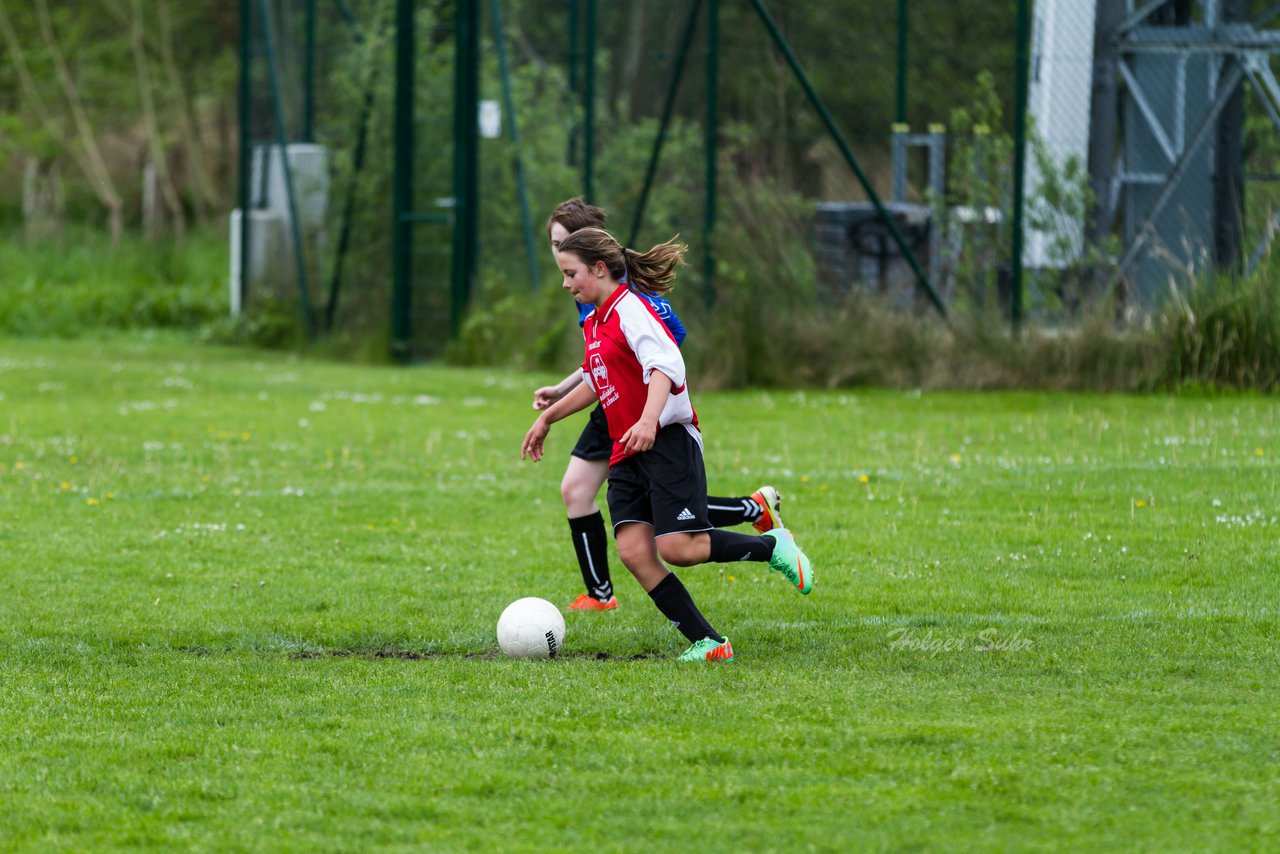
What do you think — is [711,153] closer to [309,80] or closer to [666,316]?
[309,80]

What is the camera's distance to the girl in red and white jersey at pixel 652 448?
6.04 metres

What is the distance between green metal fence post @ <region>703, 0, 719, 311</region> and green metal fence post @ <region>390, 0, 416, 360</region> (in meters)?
4.35

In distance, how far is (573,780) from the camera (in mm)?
4504

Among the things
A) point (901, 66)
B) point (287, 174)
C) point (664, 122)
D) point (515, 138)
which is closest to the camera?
point (664, 122)

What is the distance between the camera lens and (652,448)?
6.17m

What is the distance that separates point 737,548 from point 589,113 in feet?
43.0

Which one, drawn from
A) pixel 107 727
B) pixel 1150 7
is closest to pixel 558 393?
pixel 107 727

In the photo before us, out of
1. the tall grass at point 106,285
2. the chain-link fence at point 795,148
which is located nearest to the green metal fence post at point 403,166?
the chain-link fence at point 795,148

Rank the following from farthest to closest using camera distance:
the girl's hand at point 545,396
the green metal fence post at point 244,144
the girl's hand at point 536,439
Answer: the green metal fence post at point 244,144
the girl's hand at point 545,396
the girl's hand at point 536,439

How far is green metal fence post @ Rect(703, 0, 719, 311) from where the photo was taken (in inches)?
666

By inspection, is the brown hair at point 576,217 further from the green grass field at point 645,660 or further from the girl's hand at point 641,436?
the green grass field at point 645,660

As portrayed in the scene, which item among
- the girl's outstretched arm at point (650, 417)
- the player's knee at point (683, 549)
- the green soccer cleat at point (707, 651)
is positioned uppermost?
the girl's outstretched arm at point (650, 417)

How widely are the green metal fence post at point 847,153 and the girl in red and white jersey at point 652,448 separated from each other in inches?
409

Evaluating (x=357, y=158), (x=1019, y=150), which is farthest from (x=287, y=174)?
(x=1019, y=150)
